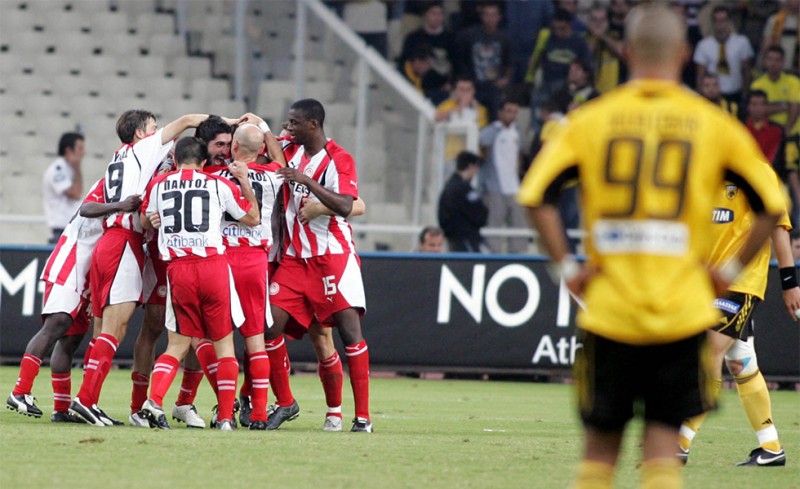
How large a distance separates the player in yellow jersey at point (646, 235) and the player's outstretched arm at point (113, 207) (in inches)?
184

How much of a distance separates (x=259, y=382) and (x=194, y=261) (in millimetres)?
909

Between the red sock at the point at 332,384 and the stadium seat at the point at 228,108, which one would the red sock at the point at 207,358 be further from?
the stadium seat at the point at 228,108

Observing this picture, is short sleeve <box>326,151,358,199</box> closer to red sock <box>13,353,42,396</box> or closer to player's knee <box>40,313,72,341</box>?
player's knee <box>40,313,72,341</box>

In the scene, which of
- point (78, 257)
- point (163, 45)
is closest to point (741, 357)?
point (78, 257)

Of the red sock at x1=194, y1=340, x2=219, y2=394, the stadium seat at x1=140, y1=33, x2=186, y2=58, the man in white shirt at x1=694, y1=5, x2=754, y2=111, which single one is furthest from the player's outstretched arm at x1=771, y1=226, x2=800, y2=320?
the stadium seat at x1=140, y1=33, x2=186, y2=58

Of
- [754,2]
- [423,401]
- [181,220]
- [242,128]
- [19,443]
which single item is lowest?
[423,401]

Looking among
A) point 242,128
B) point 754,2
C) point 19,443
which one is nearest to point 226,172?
point 242,128

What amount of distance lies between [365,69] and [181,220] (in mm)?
9644

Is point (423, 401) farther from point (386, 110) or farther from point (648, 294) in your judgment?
point (648, 294)

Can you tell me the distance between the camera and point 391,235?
17625 millimetres

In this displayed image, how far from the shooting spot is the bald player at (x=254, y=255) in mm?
8812

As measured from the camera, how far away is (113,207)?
881 cm

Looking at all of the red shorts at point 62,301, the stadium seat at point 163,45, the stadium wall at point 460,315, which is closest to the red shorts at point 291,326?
the red shorts at point 62,301

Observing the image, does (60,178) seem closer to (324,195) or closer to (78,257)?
(78,257)
